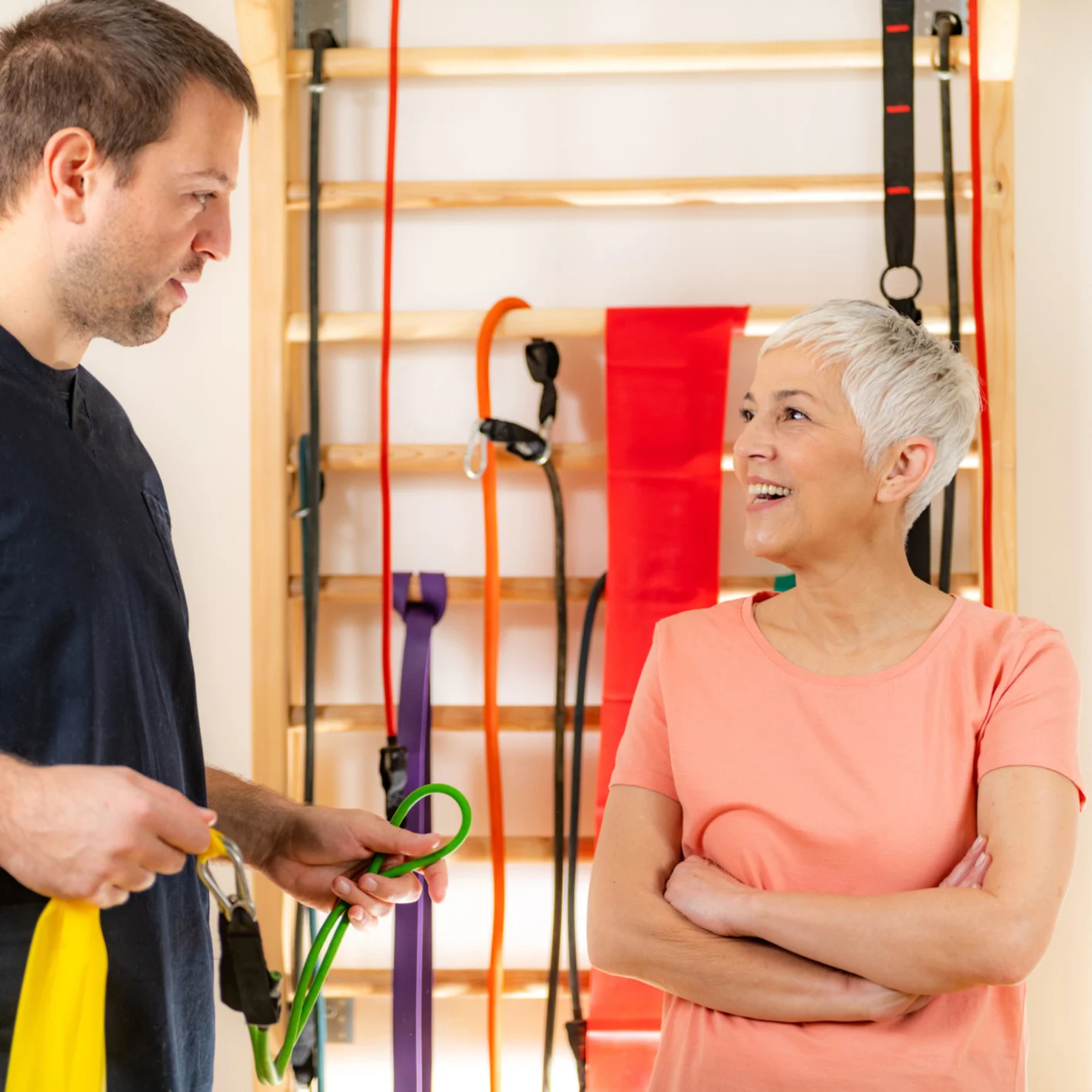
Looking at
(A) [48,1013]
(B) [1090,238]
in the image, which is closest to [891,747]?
(A) [48,1013]

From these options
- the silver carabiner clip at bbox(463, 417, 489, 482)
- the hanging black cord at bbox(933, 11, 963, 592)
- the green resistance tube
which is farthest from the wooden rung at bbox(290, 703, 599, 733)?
the green resistance tube

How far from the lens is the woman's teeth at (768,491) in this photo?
147 cm

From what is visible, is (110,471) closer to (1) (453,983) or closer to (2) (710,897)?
(2) (710,897)

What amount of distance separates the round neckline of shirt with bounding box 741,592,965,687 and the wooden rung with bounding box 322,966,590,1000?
84cm

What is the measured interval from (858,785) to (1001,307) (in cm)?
96

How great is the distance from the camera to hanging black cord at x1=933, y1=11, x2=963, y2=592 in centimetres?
182

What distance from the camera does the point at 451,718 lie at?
6.49ft

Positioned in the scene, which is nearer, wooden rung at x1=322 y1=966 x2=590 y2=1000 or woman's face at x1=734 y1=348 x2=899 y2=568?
woman's face at x1=734 y1=348 x2=899 y2=568

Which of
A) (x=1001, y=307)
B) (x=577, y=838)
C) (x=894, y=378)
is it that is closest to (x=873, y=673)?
(x=894, y=378)

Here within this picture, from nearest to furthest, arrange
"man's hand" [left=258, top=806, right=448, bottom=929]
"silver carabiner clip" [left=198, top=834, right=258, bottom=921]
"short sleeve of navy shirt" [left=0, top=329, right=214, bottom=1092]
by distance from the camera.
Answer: "silver carabiner clip" [left=198, top=834, right=258, bottom=921]
"short sleeve of navy shirt" [left=0, top=329, right=214, bottom=1092]
"man's hand" [left=258, top=806, right=448, bottom=929]

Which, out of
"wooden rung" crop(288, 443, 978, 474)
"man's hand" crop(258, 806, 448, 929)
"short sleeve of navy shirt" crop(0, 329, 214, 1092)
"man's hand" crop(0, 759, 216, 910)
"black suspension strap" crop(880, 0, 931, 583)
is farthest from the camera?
"wooden rung" crop(288, 443, 978, 474)

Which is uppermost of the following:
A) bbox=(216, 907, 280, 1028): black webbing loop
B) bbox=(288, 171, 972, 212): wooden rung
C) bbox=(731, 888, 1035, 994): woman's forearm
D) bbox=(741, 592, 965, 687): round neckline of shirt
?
bbox=(288, 171, 972, 212): wooden rung

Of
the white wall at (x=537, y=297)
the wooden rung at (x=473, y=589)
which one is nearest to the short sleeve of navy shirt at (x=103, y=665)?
the wooden rung at (x=473, y=589)

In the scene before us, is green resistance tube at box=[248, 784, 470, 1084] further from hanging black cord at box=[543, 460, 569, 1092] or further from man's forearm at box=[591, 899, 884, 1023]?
hanging black cord at box=[543, 460, 569, 1092]
